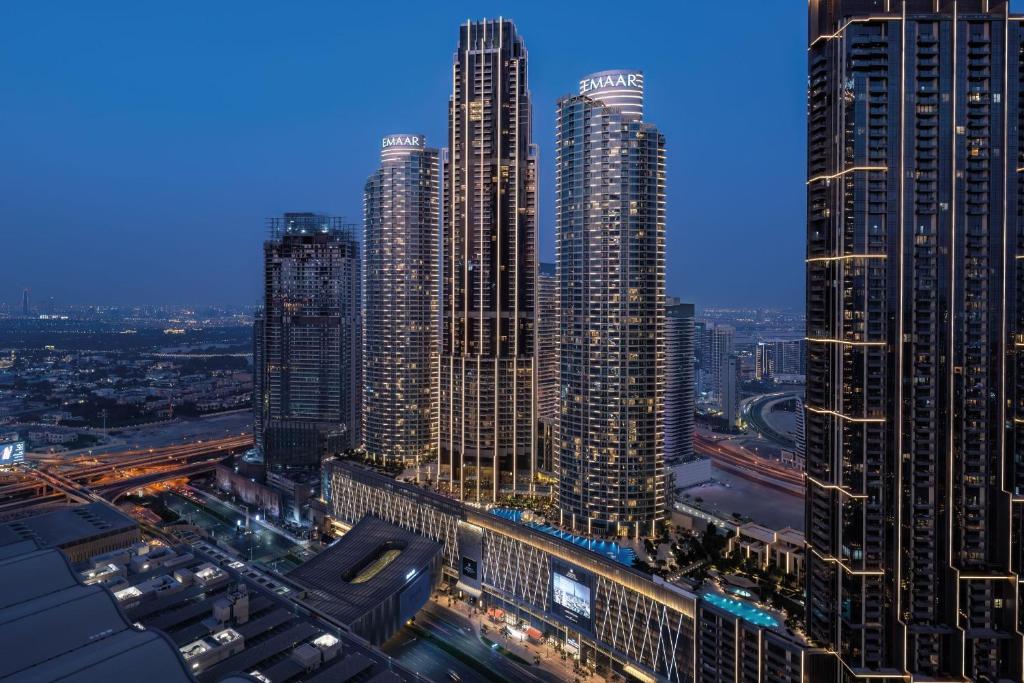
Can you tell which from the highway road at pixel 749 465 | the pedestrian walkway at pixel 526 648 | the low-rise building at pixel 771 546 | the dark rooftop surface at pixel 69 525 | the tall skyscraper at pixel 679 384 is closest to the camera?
the pedestrian walkway at pixel 526 648

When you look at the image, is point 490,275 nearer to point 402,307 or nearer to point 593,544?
point 402,307

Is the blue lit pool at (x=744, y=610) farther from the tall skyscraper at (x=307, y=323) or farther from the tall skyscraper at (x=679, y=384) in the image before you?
the tall skyscraper at (x=307, y=323)

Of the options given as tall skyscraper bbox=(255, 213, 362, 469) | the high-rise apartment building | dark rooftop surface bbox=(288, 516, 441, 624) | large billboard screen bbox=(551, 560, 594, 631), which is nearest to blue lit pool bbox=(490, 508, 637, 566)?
large billboard screen bbox=(551, 560, 594, 631)

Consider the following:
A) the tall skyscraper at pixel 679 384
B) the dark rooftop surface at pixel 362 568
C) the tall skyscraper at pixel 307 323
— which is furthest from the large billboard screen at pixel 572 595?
the tall skyscraper at pixel 307 323

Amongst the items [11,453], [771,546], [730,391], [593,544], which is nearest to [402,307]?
[593,544]

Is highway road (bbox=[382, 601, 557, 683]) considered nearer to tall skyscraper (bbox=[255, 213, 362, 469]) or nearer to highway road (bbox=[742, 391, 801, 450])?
tall skyscraper (bbox=[255, 213, 362, 469])
